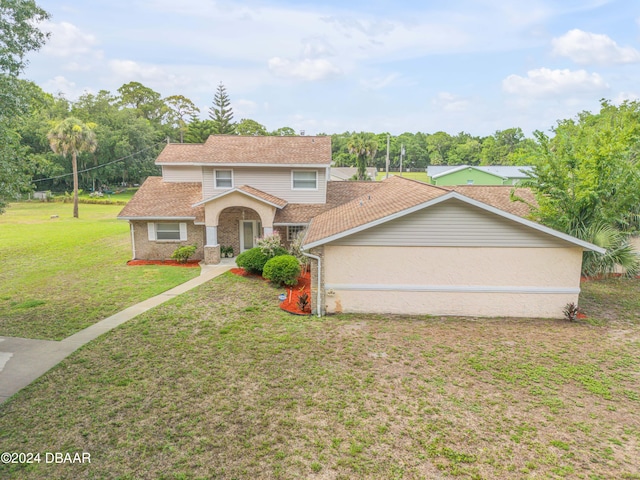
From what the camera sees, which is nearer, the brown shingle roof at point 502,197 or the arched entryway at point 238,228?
the brown shingle roof at point 502,197

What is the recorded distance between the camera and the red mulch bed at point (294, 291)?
13.0m

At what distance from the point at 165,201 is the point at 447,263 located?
16075mm

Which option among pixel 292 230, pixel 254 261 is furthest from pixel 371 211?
pixel 292 230

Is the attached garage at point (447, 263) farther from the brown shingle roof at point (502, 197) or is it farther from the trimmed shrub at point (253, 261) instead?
the brown shingle roof at point (502, 197)

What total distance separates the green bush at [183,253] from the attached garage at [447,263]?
1009cm

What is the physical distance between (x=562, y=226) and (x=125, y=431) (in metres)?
15.0

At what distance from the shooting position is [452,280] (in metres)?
12.4

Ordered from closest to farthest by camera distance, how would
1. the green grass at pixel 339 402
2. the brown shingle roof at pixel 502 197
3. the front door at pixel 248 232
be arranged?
the green grass at pixel 339 402 → the brown shingle roof at pixel 502 197 → the front door at pixel 248 232

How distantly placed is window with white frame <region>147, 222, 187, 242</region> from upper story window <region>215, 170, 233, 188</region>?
2950 mm

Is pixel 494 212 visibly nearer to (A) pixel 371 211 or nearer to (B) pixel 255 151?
(A) pixel 371 211

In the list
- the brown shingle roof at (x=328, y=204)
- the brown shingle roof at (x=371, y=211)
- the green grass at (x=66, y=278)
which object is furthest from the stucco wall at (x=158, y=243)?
the brown shingle roof at (x=371, y=211)

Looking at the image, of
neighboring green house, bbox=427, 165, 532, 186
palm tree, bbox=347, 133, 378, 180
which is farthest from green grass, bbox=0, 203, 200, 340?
palm tree, bbox=347, 133, 378, 180

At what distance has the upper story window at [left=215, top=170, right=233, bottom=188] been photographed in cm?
2134

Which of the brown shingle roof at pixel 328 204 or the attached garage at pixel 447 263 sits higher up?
the brown shingle roof at pixel 328 204
